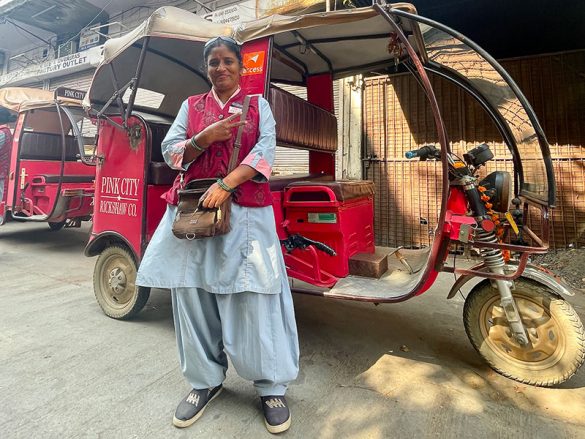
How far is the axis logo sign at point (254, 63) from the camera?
2503mm

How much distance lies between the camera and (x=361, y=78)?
6.25m

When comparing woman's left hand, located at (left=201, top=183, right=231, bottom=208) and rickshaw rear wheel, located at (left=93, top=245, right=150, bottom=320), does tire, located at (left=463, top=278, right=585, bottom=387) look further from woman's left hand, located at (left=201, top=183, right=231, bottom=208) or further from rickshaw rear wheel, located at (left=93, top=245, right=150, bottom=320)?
rickshaw rear wheel, located at (left=93, top=245, right=150, bottom=320)

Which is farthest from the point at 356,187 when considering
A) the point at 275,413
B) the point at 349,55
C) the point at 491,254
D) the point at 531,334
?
the point at 275,413

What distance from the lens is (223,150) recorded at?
1.74 m

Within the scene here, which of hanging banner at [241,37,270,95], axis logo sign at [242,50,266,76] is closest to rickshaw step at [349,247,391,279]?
hanging banner at [241,37,270,95]

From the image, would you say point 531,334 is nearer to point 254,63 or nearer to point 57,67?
point 254,63

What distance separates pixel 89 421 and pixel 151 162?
187 centimetres

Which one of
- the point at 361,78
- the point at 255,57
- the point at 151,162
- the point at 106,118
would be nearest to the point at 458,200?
the point at 255,57

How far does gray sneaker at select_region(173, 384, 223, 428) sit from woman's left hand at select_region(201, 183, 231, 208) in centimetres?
103

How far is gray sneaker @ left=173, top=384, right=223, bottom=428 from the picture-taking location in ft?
5.65

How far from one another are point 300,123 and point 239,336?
7.14ft

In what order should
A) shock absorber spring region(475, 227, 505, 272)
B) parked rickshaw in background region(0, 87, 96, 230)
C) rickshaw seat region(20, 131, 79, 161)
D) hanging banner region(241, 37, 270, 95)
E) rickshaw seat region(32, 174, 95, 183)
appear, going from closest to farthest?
1. shock absorber spring region(475, 227, 505, 272)
2. hanging banner region(241, 37, 270, 95)
3. parked rickshaw in background region(0, 87, 96, 230)
4. rickshaw seat region(32, 174, 95, 183)
5. rickshaw seat region(20, 131, 79, 161)

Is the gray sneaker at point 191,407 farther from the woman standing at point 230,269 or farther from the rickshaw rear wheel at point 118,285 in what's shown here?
the rickshaw rear wheel at point 118,285

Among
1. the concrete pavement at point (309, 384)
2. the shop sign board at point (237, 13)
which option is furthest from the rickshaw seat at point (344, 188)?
the shop sign board at point (237, 13)
